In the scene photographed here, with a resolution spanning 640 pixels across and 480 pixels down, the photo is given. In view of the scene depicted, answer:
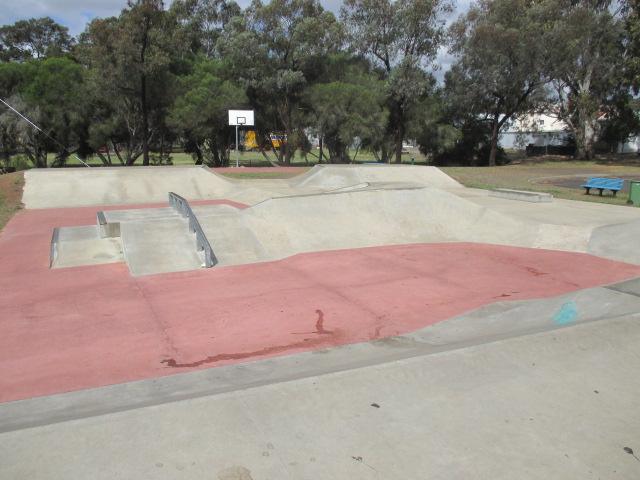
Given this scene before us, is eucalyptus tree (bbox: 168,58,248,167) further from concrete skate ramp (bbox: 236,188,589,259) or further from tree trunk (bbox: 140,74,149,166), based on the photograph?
concrete skate ramp (bbox: 236,188,589,259)

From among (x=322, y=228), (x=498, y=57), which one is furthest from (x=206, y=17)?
(x=322, y=228)

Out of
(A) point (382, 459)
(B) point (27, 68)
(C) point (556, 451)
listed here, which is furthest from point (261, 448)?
(B) point (27, 68)

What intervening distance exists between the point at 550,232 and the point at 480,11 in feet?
91.8

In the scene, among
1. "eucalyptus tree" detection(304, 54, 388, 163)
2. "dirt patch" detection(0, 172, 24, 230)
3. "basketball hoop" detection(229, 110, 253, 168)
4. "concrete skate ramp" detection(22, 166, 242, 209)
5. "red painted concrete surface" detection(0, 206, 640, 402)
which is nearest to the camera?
"red painted concrete surface" detection(0, 206, 640, 402)

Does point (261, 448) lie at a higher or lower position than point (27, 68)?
lower

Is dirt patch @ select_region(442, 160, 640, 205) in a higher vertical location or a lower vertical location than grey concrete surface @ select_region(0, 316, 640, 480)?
higher

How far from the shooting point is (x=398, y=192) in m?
13.0

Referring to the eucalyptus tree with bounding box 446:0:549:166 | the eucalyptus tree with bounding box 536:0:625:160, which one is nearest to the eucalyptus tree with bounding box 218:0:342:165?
the eucalyptus tree with bounding box 446:0:549:166

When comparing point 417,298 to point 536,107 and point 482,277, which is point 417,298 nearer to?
point 482,277

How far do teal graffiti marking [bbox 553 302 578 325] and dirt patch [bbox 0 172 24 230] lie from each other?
1413 cm

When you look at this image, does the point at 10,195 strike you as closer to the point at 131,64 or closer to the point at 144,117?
the point at 144,117

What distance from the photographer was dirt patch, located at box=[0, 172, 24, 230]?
48.1 ft

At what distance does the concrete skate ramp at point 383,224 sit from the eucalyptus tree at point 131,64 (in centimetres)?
2028

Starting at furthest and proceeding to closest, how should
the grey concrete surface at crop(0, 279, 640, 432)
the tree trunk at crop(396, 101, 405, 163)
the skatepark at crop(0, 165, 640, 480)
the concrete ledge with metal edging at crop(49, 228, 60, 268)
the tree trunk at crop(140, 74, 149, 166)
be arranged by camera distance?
the tree trunk at crop(396, 101, 405, 163) < the tree trunk at crop(140, 74, 149, 166) < the concrete ledge with metal edging at crop(49, 228, 60, 268) < the grey concrete surface at crop(0, 279, 640, 432) < the skatepark at crop(0, 165, 640, 480)
